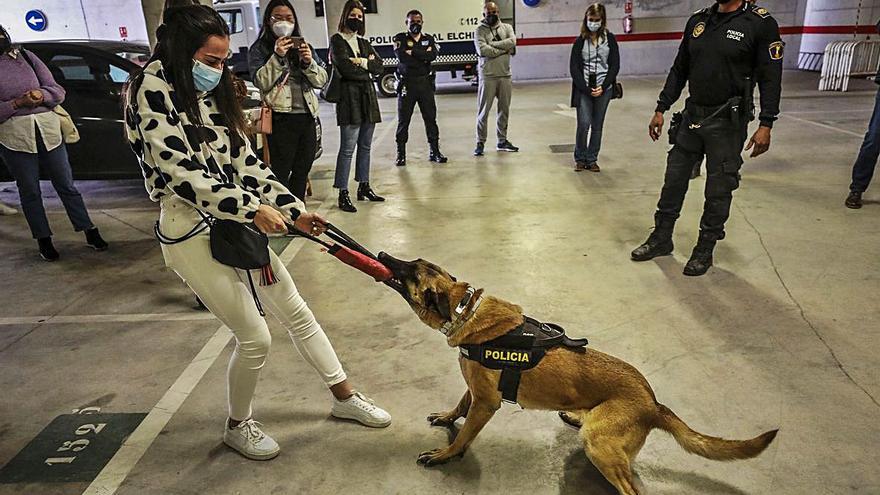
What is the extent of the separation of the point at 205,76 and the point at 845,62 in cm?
1393

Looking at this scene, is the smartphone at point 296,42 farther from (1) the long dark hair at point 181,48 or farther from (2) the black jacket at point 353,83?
(1) the long dark hair at point 181,48

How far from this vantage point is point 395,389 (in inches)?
107

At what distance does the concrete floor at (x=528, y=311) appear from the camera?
2.20m

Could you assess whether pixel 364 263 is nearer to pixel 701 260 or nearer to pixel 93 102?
pixel 701 260

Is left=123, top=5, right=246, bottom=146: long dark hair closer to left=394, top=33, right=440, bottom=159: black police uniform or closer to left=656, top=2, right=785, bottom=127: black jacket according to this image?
left=656, top=2, right=785, bottom=127: black jacket

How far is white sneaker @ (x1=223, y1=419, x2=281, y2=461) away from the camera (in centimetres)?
227

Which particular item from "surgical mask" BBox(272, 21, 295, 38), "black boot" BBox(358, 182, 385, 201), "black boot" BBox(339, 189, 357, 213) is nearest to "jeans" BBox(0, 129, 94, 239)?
"surgical mask" BBox(272, 21, 295, 38)

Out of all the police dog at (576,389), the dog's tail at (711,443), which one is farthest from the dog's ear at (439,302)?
the dog's tail at (711,443)

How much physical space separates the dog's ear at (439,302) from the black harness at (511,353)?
5.2 inches

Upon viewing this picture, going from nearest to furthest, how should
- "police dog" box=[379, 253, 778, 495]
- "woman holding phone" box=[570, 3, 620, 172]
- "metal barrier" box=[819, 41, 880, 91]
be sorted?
"police dog" box=[379, 253, 778, 495], "woman holding phone" box=[570, 3, 620, 172], "metal barrier" box=[819, 41, 880, 91]

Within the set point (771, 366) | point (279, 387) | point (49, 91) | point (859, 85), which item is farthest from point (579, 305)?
point (859, 85)

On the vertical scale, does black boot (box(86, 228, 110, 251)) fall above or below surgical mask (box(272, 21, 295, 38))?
below

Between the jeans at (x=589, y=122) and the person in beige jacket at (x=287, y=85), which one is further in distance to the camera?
the jeans at (x=589, y=122)

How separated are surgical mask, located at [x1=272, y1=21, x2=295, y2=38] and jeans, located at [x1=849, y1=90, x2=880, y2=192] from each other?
4723 millimetres
